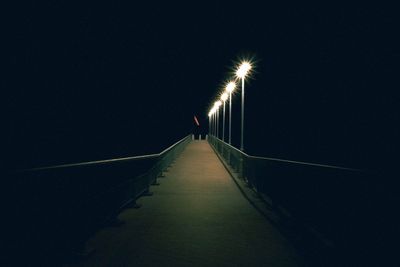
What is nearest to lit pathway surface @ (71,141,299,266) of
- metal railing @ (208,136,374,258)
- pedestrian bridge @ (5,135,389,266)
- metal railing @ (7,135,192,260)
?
pedestrian bridge @ (5,135,389,266)

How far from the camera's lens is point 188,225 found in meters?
7.46

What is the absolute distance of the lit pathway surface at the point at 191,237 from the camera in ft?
17.5

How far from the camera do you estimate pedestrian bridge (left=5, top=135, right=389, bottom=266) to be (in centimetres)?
496

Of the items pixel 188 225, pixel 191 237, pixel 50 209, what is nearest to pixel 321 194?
pixel 191 237

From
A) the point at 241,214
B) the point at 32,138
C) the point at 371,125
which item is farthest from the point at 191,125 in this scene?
the point at 241,214

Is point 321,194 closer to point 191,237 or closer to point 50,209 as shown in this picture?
point 191,237

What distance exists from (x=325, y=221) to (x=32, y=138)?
420ft

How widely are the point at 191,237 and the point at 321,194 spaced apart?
229 centimetres

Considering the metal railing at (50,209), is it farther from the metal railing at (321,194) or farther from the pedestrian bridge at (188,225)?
the metal railing at (321,194)

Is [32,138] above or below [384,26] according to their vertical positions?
below

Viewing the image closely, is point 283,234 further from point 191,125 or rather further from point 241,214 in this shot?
point 191,125

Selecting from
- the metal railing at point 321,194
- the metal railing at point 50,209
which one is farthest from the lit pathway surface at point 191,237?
the metal railing at point 321,194

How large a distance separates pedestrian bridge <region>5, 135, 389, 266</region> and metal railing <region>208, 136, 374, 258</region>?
A: 20mm

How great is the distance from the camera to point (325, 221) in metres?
7.14
